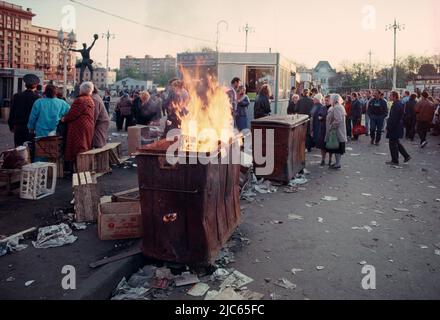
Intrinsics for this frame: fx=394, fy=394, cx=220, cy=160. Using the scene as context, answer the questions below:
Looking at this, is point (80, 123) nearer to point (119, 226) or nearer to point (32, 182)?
point (32, 182)

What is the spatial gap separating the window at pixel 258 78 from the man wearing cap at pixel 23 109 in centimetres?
1025

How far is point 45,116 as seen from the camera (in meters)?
8.09

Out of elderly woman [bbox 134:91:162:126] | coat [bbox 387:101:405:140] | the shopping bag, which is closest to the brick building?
the shopping bag

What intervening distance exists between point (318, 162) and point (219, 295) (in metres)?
8.56

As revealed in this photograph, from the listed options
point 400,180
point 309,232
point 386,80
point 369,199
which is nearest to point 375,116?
point 400,180

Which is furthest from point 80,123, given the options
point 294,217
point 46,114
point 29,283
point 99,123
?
point 294,217

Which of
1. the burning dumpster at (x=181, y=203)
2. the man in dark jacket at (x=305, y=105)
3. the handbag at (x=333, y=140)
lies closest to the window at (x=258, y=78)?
the man in dark jacket at (x=305, y=105)

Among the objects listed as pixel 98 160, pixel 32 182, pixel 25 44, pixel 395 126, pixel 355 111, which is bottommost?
pixel 32 182

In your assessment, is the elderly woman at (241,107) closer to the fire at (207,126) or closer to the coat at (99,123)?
the coat at (99,123)

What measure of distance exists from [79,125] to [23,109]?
4.96ft

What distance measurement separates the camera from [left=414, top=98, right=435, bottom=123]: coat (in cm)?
1656
